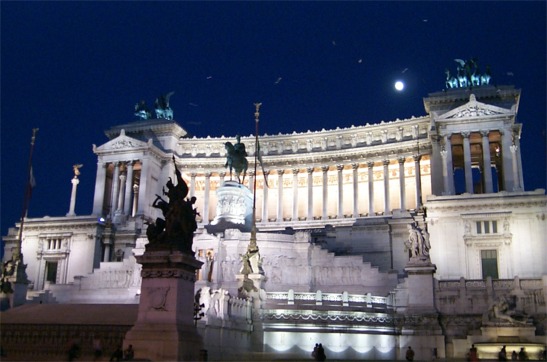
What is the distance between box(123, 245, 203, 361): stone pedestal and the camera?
1958cm

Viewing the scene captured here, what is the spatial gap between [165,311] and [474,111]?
56.7 metres

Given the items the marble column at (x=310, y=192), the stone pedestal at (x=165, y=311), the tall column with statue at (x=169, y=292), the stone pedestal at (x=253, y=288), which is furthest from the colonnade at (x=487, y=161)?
the stone pedestal at (x=165, y=311)

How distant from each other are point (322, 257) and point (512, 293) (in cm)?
1640

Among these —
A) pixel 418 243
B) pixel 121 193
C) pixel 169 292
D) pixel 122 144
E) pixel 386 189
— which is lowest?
pixel 169 292

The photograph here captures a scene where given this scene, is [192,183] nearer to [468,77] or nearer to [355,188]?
[355,188]

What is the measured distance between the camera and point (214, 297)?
30.2 metres

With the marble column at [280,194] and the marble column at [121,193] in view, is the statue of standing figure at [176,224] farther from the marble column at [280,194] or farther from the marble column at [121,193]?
the marble column at [280,194]

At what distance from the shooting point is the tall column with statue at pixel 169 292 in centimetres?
1966

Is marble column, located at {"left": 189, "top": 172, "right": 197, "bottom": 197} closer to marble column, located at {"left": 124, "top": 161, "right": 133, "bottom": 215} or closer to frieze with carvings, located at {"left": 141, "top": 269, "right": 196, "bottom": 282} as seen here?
marble column, located at {"left": 124, "top": 161, "right": 133, "bottom": 215}

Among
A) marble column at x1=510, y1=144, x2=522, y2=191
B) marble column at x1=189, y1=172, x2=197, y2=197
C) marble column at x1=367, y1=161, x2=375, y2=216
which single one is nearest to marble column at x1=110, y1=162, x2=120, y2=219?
marble column at x1=189, y1=172, x2=197, y2=197

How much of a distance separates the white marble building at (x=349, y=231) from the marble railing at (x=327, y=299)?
0.09 metres

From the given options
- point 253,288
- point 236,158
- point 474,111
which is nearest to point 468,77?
point 474,111

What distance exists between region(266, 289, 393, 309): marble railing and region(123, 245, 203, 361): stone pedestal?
16.6 m

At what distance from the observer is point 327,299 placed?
37594 mm
